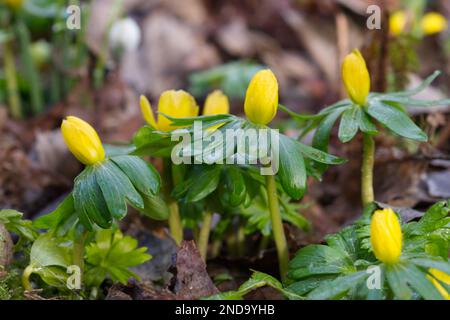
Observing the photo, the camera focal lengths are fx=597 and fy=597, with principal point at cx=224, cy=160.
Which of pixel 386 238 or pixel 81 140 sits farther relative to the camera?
pixel 81 140

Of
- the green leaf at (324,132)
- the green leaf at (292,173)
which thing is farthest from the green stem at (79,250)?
the green leaf at (324,132)

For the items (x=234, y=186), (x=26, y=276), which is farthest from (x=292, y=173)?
(x=26, y=276)

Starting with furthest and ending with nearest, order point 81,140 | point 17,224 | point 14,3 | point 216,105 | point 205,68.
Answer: point 205,68, point 14,3, point 216,105, point 17,224, point 81,140

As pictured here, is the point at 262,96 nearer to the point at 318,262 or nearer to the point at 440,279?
the point at 318,262

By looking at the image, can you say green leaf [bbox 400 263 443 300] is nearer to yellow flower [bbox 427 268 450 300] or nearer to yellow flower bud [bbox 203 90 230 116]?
yellow flower [bbox 427 268 450 300]

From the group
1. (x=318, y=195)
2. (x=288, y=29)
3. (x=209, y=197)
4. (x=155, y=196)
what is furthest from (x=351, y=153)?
(x=288, y=29)

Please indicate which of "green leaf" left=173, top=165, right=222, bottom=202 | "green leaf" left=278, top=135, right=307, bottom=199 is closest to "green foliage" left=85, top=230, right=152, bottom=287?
"green leaf" left=173, top=165, right=222, bottom=202
